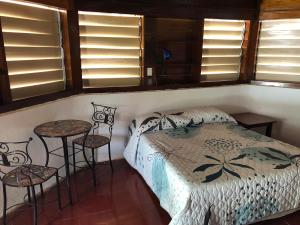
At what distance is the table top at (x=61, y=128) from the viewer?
7.03ft

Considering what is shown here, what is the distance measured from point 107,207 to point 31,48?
5.44ft

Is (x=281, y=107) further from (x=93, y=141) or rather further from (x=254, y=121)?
(x=93, y=141)

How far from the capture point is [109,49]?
295 cm

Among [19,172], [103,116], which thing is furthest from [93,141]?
[19,172]

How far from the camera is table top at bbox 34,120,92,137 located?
214cm

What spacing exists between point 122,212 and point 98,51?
5.92ft

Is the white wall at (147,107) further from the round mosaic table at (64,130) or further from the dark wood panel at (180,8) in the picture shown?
the dark wood panel at (180,8)

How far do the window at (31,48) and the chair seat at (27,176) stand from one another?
2.18 feet

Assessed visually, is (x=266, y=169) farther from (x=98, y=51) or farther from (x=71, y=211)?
(x=98, y=51)

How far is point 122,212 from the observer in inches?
86.5

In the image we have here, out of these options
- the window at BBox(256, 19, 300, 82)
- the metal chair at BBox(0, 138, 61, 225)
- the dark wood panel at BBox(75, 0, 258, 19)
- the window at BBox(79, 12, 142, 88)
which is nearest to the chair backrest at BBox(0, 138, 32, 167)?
the metal chair at BBox(0, 138, 61, 225)

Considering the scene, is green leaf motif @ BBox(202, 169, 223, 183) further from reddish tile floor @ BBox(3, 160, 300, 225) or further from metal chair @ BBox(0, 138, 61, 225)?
metal chair @ BBox(0, 138, 61, 225)

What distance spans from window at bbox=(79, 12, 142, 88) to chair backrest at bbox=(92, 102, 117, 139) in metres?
0.28

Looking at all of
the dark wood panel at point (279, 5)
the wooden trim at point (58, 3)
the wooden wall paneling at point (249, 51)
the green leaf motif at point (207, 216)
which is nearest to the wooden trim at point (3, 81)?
the wooden trim at point (58, 3)
